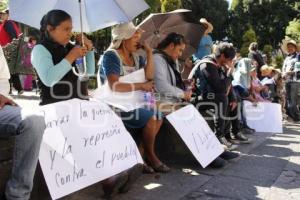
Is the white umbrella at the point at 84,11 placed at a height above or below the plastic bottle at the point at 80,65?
above

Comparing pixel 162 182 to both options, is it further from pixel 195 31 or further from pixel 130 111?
pixel 195 31

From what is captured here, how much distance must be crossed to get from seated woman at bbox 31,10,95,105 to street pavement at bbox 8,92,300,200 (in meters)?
0.24

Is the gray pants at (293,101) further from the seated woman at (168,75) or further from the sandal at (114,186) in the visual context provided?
the sandal at (114,186)

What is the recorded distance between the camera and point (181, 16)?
21.2ft

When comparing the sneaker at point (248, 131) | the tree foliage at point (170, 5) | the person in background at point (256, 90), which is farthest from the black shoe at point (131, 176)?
the tree foliage at point (170, 5)

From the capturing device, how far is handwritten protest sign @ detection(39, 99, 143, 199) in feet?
10.7

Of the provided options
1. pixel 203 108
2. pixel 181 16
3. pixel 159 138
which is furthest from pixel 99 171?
pixel 181 16

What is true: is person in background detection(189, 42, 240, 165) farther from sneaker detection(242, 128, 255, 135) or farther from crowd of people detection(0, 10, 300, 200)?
sneaker detection(242, 128, 255, 135)

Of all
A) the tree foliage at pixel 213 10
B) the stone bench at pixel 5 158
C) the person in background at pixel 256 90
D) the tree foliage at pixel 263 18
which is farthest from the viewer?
the tree foliage at pixel 263 18

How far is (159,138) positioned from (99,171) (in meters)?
1.82

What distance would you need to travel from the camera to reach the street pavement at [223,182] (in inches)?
159

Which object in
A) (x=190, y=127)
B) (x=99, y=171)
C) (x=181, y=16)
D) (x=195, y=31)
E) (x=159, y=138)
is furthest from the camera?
(x=195, y=31)

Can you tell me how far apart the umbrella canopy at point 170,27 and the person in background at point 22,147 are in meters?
3.17

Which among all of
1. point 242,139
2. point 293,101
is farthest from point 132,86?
point 293,101
